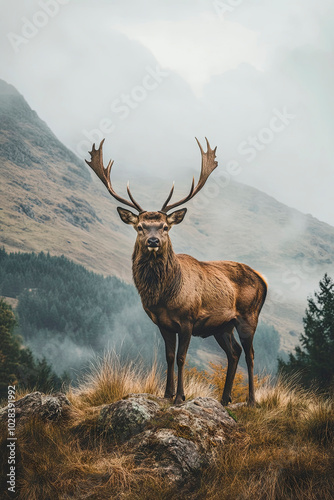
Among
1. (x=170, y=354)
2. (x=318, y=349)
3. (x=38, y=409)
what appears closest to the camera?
(x=38, y=409)

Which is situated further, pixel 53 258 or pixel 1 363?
pixel 53 258

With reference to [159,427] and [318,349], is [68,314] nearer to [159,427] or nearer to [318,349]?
[318,349]

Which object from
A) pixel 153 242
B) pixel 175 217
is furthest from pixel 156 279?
pixel 175 217

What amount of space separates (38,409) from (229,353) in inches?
133

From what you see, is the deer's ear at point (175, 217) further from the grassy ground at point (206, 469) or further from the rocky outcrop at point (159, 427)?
the grassy ground at point (206, 469)

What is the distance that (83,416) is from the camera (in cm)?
654

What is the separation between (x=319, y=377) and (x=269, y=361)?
98.4 metres

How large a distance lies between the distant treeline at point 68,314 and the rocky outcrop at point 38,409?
84285mm

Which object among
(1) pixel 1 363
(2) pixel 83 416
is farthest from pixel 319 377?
(2) pixel 83 416

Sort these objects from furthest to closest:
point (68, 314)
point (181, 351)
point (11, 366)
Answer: point (68, 314), point (11, 366), point (181, 351)

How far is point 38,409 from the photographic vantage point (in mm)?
6289

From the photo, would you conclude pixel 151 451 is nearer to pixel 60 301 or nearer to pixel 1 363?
pixel 1 363

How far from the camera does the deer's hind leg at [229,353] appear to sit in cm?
796

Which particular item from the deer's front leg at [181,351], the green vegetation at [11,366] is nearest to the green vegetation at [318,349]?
the green vegetation at [11,366]
